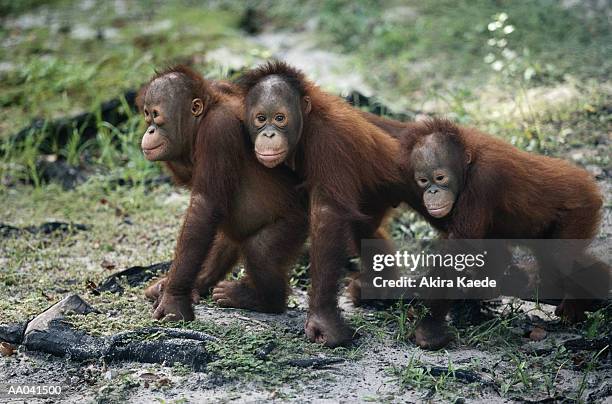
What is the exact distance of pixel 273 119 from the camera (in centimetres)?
461

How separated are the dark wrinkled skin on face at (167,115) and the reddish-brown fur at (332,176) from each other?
0.34m

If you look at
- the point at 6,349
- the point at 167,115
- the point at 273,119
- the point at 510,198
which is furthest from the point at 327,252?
the point at 6,349

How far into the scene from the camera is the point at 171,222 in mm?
6289

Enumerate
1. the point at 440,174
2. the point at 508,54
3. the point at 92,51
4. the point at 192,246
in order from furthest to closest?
the point at 92,51 → the point at 508,54 → the point at 440,174 → the point at 192,246

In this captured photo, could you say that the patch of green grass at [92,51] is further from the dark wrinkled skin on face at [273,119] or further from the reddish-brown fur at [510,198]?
the reddish-brown fur at [510,198]

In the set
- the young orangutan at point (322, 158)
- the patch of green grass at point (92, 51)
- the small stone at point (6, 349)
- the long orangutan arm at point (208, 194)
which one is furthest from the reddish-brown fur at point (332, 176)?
the patch of green grass at point (92, 51)

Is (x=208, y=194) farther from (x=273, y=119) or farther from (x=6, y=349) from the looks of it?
(x=6, y=349)

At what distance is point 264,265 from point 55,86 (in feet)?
13.2

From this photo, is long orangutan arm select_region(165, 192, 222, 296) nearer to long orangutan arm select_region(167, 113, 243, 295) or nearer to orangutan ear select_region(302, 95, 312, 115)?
long orangutan arm select_region(167, 113, 243, 295)

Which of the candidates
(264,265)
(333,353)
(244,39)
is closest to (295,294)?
(264,265)

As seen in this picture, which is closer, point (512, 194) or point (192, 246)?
point (192, 246)

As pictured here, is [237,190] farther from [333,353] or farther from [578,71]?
[578,71]

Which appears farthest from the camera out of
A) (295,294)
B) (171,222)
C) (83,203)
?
(83,203)

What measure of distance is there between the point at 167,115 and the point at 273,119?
1.93 ft
